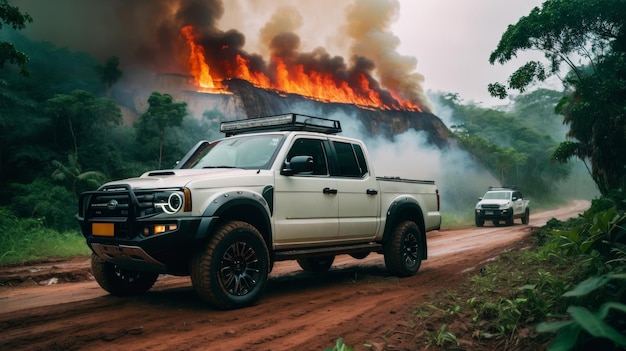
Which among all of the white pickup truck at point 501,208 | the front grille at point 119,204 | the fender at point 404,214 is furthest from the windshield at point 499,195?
the front grille at point 119,204

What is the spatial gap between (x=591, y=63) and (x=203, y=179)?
625 inches

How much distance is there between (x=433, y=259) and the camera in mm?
9234

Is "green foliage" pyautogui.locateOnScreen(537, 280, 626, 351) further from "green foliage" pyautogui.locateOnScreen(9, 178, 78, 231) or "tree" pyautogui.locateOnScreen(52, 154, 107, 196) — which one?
"tree" pyautogui.locateOnScreen(52, 154, 107, 196)

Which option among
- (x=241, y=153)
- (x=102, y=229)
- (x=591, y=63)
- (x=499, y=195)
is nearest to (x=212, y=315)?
(x=102, y=229)

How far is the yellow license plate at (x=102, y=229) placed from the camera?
4583 millimetres

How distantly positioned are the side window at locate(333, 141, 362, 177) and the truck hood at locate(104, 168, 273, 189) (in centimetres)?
149

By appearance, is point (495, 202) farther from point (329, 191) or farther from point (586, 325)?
point (586, 325)

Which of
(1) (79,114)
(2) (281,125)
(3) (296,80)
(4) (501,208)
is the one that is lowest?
(4) (501,208)

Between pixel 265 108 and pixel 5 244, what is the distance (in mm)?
20786

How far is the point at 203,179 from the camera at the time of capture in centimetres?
466

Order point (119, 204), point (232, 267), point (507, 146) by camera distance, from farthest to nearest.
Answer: point (507, 146), point (232, 267), point (119, 204)

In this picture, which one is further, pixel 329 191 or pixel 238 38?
pixel 238 38

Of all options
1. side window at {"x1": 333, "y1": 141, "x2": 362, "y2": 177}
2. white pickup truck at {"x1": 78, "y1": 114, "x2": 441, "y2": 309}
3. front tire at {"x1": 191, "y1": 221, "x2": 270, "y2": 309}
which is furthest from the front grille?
side window at {"x1": 333, "y1": 141, "x2": 362, "y2": 177}

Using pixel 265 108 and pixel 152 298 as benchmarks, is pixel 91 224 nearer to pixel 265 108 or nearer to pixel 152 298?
pixel 152 298
